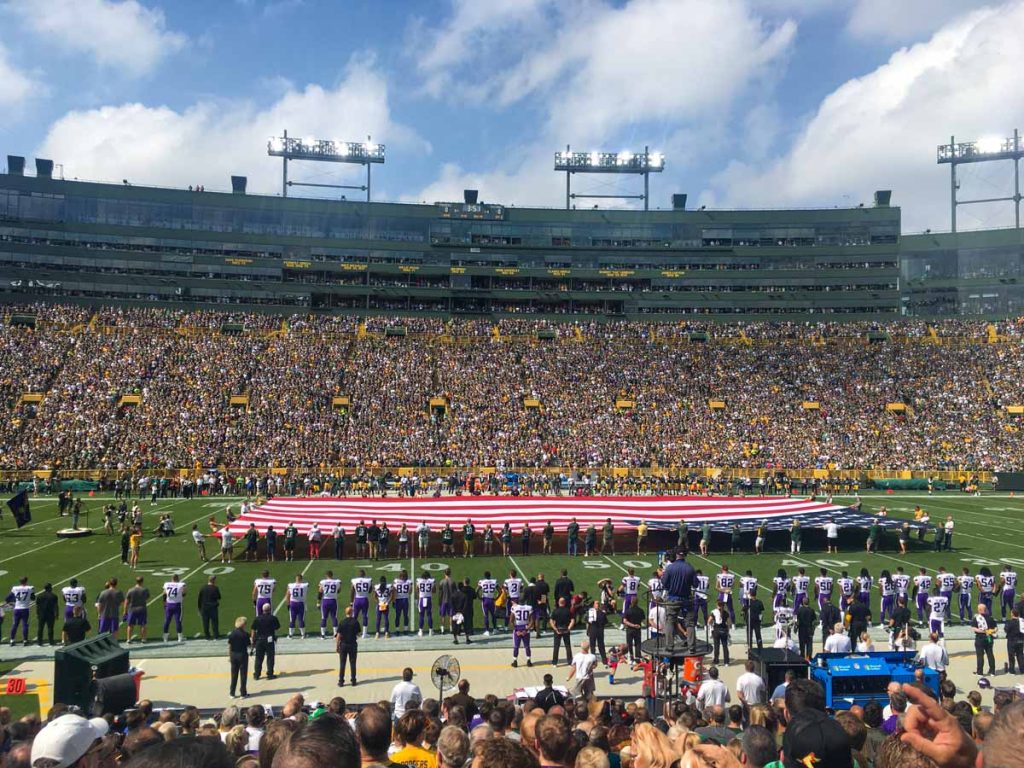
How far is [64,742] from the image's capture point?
3289mm

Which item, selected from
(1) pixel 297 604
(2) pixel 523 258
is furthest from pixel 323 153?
(1) pixel 297 604

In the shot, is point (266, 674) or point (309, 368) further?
point (309, 368)

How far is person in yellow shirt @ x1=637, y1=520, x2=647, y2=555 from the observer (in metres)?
25.1

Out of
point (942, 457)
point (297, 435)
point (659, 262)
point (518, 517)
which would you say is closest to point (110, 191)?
point (297, 435)

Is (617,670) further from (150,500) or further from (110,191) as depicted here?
(110,191)

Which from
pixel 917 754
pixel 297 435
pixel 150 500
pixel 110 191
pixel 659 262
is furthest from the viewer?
pixel 659 262

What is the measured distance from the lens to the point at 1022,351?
6016 centimetres

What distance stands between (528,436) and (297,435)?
15654 millimetres

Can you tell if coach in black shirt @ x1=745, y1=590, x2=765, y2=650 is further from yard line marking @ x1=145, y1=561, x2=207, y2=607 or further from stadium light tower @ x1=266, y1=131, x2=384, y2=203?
stadium light tower @ x1=266, y1=131, x2=384, y2=203

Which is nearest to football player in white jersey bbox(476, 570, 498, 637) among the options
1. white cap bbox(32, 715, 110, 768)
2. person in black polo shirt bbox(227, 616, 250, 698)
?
person in black polo shirt bbox(227, 616, 250, 698)

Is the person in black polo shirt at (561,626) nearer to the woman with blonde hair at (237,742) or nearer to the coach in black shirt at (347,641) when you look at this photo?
the coach in black shirt at (347,641)

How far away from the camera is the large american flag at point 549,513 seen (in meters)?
26.8

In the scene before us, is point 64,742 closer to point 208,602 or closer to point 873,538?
point 208,602

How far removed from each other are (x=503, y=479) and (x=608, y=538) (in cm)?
1844
